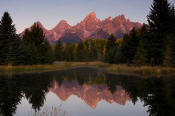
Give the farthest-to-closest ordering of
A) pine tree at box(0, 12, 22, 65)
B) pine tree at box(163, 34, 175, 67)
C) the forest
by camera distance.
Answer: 1. pine tree at box(0, 12, 22, 65)
2. the forest
3. pine tree at box(163, 34, 175, 67)

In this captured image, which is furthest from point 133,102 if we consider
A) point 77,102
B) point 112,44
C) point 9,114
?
point 112,44

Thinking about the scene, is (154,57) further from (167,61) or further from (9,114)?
(9,114)

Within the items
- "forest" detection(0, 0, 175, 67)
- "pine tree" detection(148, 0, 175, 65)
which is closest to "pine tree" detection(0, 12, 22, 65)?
"forest" detection(0, 0, 175, 67)

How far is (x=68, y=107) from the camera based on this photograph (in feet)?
43.2

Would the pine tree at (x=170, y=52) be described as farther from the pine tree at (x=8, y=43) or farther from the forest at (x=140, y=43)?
the pine tree at (x=8, y=43)

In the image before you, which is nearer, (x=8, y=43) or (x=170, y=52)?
(x=170, y=52)

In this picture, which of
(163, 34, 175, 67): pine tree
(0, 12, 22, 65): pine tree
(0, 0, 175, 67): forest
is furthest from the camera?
(0, 12, 22, 65): pine tree

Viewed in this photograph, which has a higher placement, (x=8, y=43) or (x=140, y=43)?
(x=8, y=43)

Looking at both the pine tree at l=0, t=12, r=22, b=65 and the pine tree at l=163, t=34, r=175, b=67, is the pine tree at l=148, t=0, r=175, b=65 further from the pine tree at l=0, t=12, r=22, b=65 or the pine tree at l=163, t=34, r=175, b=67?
the pine tree at l=0, t=12, r=22, b=65

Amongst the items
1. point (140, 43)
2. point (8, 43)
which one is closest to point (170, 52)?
point (140, 43)

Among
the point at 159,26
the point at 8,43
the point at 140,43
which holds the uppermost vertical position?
the point at 159,26

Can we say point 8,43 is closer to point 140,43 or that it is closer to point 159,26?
point 140,43

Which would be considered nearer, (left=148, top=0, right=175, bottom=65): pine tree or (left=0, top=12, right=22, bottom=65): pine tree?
(left=148, top=0, right=175, bottom=65): pine tree

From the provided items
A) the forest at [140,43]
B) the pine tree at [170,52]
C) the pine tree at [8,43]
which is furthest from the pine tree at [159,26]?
the pine tree at [8,43]
